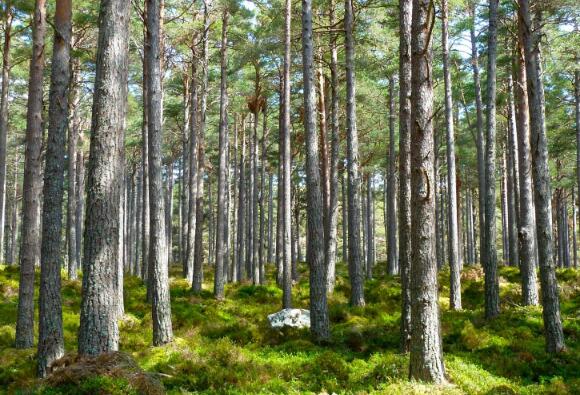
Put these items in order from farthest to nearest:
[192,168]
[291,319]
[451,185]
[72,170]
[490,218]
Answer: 1. [72,170]
2. [192,168]
3. [451,185]
4. [490,218]
5. [291,319]

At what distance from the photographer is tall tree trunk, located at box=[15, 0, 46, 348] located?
9758 millimetres

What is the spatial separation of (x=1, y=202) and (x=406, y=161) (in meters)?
20.0

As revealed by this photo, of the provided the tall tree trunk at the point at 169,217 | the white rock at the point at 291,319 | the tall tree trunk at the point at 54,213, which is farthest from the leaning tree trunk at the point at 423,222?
the tall tree trunk at the point at 169,217

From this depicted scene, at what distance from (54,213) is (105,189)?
2.82m

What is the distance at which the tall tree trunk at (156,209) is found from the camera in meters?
9.77

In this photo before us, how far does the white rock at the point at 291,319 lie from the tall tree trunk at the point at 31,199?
5.43 m

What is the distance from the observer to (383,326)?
11.6 metres

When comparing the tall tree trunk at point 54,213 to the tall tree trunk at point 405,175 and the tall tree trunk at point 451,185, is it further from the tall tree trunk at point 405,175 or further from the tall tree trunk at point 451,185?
the tall tree trunk at point 451,185

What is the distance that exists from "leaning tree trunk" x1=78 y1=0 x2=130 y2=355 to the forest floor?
2.88 ft

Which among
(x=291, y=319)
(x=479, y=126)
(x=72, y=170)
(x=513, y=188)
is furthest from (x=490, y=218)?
(x=72, y=170)

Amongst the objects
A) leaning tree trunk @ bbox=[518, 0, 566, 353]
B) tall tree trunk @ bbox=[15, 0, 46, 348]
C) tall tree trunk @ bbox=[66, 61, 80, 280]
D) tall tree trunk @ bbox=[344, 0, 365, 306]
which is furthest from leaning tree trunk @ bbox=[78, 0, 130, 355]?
tall tree trunk @ bbox=[66, 61, 80, 280]

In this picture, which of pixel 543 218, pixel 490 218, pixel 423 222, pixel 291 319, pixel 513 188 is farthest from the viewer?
pixel 513 188

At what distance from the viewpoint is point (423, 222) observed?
6.60 m

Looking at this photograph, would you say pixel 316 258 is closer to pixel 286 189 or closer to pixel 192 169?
pixel 286 189
